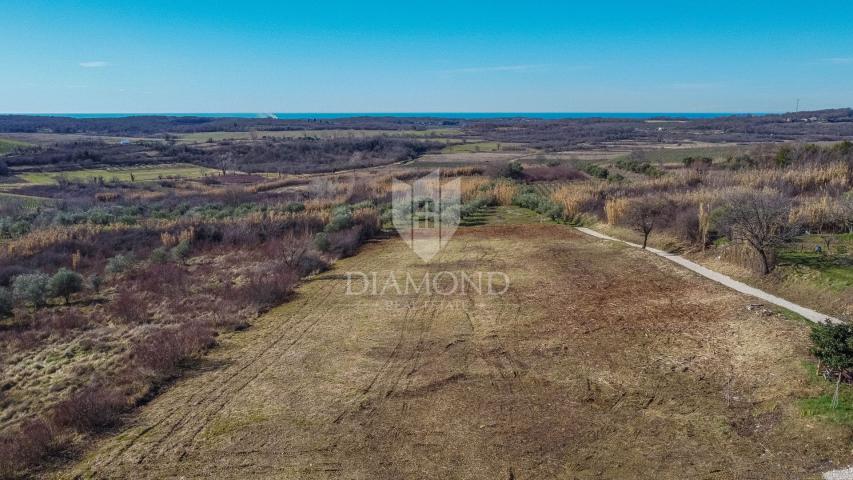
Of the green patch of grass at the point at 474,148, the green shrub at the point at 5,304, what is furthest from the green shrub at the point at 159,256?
the green patch of grass at the point at 474,148

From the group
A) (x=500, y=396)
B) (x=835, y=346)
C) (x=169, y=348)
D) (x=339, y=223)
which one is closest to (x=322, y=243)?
(x=339, y=223)

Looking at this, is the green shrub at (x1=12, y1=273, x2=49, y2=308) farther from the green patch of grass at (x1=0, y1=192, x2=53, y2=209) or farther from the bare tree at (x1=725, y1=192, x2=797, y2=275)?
the green patch of grass at (x1=0, y1=192, x2=53, y2=209)

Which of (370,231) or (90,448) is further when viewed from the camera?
(370,231)

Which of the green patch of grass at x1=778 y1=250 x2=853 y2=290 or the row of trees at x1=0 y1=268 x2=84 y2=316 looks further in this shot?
the row of trees at x1=0 y1=268 x2=84 y2=316

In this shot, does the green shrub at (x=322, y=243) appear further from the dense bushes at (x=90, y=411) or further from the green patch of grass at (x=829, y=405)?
the green patch of grass at (x=829, y=405)

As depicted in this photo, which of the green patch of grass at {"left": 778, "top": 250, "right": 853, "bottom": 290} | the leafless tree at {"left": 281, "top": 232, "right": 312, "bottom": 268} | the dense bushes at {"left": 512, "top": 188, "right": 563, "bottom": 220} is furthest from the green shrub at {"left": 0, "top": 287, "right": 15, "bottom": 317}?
the dense bushes at {"left": 512, "top": 188, "right": 563, "bottom": 220}

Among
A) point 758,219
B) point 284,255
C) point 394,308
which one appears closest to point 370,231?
point 284,255

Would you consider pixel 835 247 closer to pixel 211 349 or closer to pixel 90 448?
pixel 211 349
